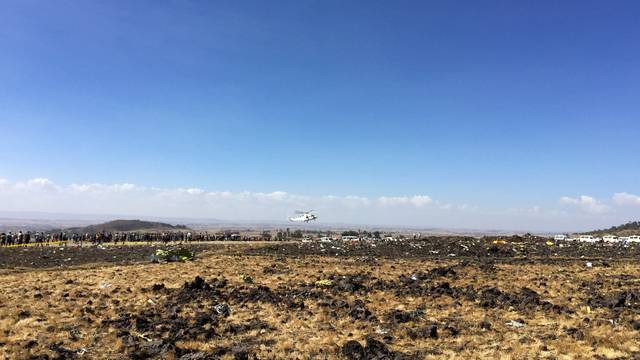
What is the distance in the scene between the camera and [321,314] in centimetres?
2000

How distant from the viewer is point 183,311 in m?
20.6

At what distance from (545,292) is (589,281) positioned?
17.0 feet

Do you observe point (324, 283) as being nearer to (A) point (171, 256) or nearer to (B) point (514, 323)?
(B) point (514, 323)

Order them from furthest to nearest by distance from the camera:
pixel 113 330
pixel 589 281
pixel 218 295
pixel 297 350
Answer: pixel 589 281, pixel 218 295, pixel 113 330, pixel 297 350

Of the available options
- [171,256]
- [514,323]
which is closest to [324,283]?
[514,323]

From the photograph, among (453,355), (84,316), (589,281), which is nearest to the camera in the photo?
(453,355)

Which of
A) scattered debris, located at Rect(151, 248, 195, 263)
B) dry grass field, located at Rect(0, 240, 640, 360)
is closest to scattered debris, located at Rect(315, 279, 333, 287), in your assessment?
dry grass field, located at Rect(0, 240, 640, 360)

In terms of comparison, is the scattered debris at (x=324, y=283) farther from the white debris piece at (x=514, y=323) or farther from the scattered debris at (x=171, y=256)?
the scattered debris at (x=171, y=256)

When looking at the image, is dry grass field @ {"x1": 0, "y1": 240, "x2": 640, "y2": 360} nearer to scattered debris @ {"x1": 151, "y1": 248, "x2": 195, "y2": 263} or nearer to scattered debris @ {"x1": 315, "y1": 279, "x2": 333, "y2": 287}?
scattered debris @ {"x1": 315, "y1": 279, "x2": 333, "y2": 287}

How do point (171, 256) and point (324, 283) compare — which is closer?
point (324, 283)

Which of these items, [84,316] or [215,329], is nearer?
[215,329]

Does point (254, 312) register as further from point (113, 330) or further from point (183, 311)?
point (113, 330)

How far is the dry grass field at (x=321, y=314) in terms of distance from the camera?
15.0 metres

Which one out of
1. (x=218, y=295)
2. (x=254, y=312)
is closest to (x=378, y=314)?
(x=254, y=312)
